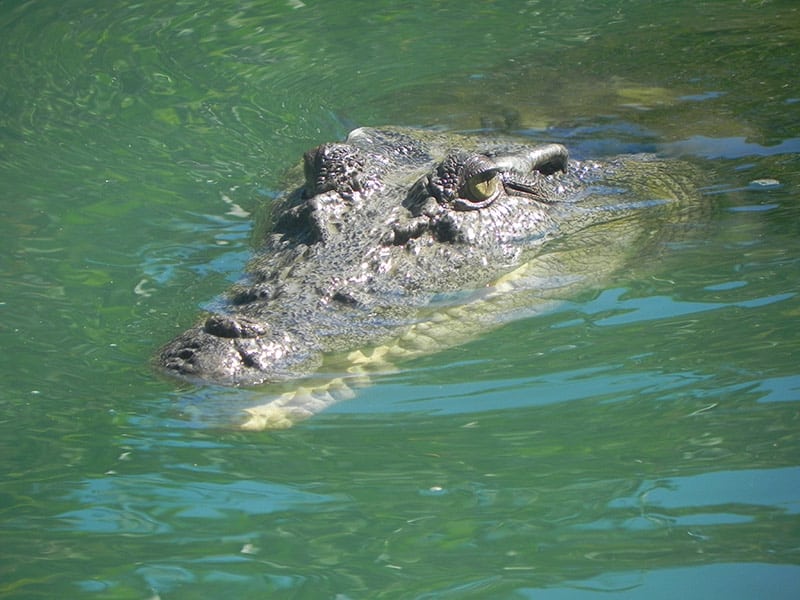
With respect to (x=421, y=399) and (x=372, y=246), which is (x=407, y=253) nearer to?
(x=372, y=246)

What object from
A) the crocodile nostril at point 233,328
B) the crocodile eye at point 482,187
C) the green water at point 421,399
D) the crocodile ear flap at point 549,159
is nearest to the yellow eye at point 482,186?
the crocodile eye at point 482,187

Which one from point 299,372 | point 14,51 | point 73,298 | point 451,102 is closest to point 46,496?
point 299,372

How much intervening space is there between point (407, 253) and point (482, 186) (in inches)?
27.0

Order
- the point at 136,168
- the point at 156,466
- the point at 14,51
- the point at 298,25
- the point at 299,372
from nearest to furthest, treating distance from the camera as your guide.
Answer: the point at 156,466 < the point at 299,372 < the point at 136,168 < the point at 14,51 < the point at 298,25

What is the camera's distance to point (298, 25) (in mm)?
11562

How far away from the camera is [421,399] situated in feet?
15.0

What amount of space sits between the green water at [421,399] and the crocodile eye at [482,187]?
96 cm

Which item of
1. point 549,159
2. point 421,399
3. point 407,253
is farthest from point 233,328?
A: point 549,159

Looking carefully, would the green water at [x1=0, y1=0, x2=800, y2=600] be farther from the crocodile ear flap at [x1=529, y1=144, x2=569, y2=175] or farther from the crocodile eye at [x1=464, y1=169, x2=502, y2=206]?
the crocodile eye at [x1=464, y1=169, x2=502, y2=206]

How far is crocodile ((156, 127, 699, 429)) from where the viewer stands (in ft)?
15.7

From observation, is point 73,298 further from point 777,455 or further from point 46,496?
point 777,455

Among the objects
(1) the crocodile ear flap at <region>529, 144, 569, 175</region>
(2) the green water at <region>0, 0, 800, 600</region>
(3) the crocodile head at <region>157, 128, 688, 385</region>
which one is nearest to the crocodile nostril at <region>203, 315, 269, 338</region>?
(3) the crocodile head at <region>157, 128, 688, 385</region>

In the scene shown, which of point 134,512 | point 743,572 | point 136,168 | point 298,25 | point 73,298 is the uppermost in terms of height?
point 298,25

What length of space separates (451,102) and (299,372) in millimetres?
5066
